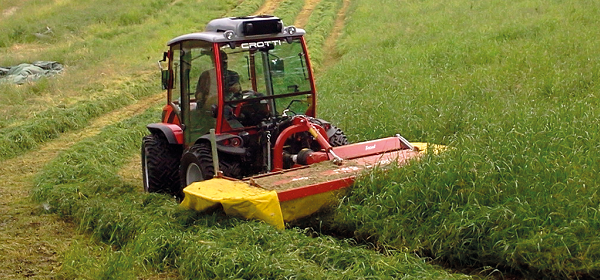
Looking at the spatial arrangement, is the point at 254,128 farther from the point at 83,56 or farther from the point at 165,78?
the point at 83,56

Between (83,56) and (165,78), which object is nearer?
(165,78)

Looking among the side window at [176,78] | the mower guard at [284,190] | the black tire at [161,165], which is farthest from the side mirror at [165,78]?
the mower guard at [284,190]

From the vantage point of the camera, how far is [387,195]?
20.0 ft

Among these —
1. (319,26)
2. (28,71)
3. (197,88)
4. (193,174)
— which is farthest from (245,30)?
(319,26)

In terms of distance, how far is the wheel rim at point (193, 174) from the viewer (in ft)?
24.6

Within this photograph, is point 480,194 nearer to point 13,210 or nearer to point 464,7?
point 13,210

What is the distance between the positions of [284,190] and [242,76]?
2.00 m

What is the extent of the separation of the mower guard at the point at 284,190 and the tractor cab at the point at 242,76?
1.05 m

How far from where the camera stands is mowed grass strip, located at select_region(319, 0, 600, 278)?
5.19 meters

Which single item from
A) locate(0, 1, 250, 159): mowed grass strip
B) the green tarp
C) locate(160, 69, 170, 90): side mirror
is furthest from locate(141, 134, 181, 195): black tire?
the green tarp

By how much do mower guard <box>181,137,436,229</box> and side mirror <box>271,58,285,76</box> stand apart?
53.5 inches

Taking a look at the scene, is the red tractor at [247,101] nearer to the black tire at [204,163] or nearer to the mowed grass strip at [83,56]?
the black tire at [204,163]

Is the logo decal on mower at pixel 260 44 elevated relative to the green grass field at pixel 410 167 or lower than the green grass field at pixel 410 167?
elevated

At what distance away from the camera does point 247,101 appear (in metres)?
7.61
